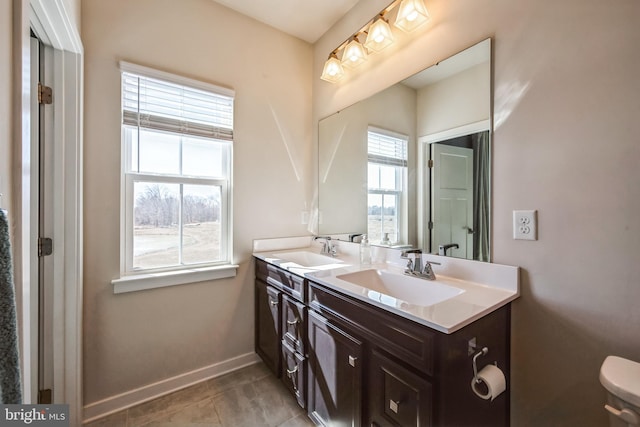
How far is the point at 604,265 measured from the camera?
944 mm

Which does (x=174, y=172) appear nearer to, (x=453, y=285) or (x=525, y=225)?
(x=453, y=285)

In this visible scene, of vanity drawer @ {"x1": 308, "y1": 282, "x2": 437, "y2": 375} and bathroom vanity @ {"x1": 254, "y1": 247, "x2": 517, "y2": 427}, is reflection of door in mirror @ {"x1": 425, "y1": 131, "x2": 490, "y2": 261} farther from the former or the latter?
vanity drawer @ {"x1": 308, "y1": 282, "x2": 437, "y2": 375}

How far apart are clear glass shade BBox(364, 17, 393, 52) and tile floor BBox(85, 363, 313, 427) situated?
7.62 feet

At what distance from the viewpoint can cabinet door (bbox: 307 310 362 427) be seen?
1.16m

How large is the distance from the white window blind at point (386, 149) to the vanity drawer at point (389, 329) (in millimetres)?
945

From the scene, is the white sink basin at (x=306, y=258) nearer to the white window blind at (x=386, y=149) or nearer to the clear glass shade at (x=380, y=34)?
the white window blind at (x=386, y=149)

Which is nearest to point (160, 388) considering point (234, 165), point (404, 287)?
point (234, 165)

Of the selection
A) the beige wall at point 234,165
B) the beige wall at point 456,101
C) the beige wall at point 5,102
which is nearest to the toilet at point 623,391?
the beige wall at point 456,101

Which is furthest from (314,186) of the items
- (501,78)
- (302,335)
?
(501,78)

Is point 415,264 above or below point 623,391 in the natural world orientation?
above

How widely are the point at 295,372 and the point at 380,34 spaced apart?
6.90 feet

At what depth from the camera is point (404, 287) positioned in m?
1.41

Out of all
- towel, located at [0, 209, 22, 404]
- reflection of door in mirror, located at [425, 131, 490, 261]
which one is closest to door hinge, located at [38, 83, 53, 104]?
towel, located at [0, 209, 22, 404]

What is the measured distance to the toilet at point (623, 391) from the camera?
0.71 metres
